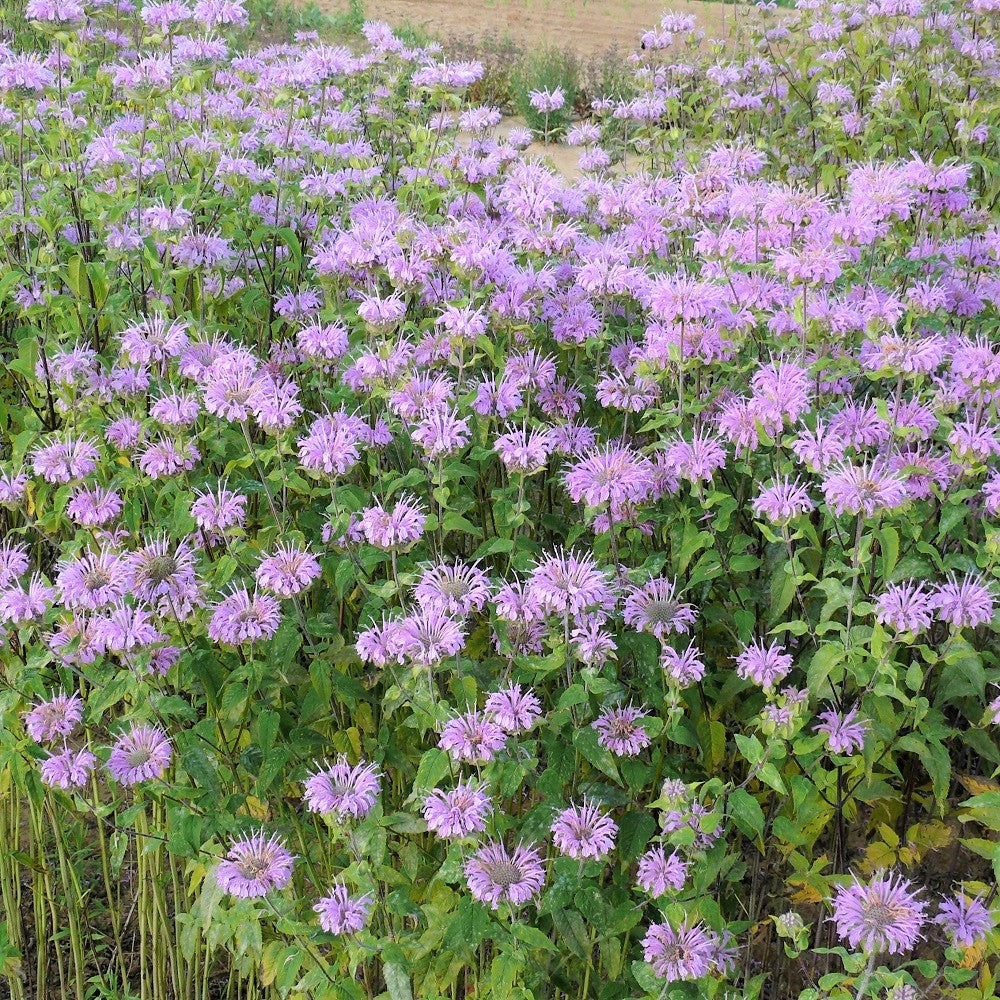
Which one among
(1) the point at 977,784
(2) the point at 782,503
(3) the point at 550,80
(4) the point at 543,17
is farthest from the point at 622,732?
(4) the point at 543,17

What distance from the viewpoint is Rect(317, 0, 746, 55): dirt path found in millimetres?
13562

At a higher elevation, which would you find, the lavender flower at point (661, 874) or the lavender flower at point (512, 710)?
the lavender flower at point (512, 710)

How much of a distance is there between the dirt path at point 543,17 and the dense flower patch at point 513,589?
1114 centimetres

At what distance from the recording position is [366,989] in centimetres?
201

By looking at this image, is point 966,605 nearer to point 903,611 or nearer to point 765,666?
point 903,611

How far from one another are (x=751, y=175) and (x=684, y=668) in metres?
1.73


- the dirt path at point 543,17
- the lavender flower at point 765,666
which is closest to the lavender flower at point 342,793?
the lavender flower at point 765,666

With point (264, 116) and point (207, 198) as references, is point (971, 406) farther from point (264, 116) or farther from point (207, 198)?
point (264, 116)

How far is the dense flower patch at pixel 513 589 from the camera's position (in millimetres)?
1666

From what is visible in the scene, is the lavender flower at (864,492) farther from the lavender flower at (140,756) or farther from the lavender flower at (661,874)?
the lavender flower at (140,756)

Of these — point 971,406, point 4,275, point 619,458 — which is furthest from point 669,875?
point 4,275

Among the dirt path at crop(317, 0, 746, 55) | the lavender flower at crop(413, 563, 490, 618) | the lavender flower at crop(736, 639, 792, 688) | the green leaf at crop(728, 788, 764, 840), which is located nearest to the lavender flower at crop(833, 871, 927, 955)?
the green leaf at crop(728, 788, 764, 840)

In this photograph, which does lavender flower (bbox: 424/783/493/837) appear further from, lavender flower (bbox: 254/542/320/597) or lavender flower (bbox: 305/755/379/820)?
lavender flower (bbox: 254/542/320/597)

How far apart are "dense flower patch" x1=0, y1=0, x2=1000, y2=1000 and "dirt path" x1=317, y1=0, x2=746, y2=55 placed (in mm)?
11138
